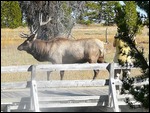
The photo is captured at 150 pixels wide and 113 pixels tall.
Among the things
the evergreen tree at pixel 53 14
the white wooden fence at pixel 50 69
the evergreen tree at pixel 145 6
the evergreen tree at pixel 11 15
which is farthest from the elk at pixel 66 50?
the evergreen tree at pixel 145 6

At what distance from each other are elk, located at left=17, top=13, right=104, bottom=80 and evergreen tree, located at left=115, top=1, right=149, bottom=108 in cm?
805

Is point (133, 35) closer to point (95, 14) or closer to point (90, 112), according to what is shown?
point (90, 112)

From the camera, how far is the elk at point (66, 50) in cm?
1151

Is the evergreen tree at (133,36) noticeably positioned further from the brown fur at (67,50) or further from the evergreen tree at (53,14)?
the evergreen tree at (53,14)

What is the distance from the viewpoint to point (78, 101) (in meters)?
8.24

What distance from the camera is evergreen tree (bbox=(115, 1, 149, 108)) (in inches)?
128

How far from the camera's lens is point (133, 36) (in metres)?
3.37

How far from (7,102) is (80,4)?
12674mm

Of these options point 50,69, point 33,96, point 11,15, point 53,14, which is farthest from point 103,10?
point 33,96

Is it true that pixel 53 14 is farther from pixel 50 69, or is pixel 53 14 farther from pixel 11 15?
pixel 50 69

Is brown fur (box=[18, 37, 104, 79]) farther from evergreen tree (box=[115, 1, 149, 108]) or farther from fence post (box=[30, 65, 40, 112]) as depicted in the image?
evergreen tree (box=[115, 1, 149, 108])

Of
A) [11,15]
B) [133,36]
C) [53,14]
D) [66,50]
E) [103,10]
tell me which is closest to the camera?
[133,36]

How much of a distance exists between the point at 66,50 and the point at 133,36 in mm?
8324

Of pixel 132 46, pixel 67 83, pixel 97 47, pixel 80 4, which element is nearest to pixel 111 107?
pixel 67 83
